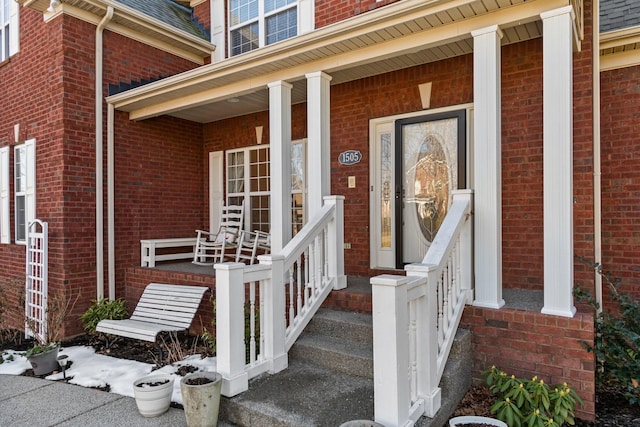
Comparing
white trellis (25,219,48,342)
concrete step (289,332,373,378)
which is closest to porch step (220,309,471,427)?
concrete step (289,332,373,378)

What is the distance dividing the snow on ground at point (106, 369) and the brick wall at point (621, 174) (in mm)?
4616

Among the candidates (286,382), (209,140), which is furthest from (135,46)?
(286,382)

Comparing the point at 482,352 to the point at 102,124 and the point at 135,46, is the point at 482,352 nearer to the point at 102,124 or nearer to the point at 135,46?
the point at 102,124

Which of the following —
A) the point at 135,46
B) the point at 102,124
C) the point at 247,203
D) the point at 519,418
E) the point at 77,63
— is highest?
the point at 135,46

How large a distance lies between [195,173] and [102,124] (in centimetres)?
179

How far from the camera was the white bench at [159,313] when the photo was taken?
4.86 metres

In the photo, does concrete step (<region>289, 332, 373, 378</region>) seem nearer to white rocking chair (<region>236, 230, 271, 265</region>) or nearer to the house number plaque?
white rocking chair (<region>236, 230, 271, 265</region>)

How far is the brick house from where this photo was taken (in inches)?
138

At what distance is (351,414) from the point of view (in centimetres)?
284

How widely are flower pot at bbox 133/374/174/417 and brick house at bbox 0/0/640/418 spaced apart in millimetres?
1977

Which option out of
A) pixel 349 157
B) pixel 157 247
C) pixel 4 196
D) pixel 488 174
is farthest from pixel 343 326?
pixel 4 196

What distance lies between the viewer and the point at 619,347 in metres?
3.38

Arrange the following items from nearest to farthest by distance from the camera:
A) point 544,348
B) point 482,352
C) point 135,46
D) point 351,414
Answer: point 351,414
point 544,348
point 482,352
point 135,46

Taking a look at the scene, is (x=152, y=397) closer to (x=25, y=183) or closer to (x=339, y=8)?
(x=25, y=183)
